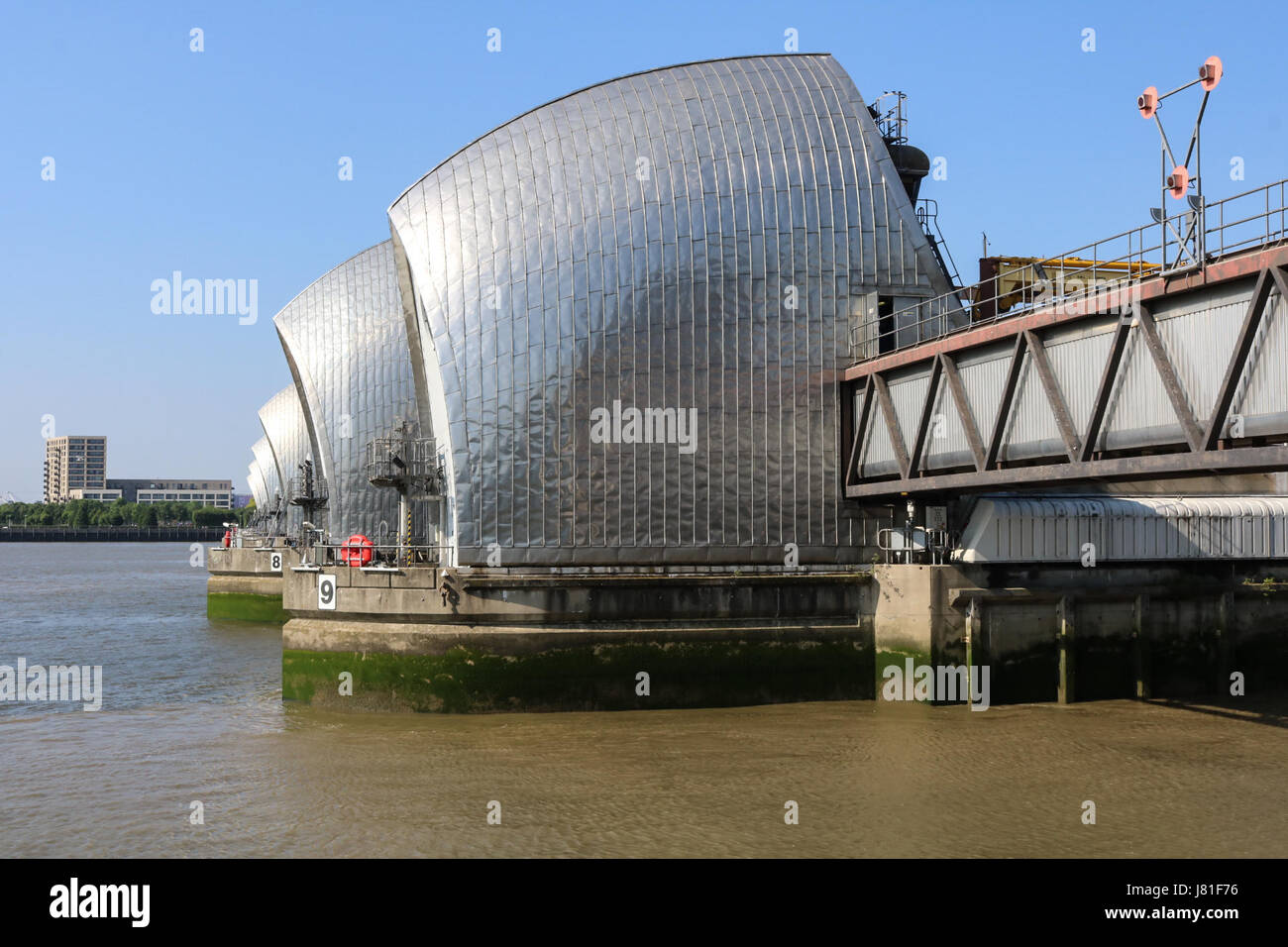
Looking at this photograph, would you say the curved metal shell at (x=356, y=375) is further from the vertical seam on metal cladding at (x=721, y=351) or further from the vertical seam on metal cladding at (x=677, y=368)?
the vertical seam on metal cladding at (x=721, y=351)

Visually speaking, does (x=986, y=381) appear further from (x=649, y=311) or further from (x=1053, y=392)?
(x=649, y=311)

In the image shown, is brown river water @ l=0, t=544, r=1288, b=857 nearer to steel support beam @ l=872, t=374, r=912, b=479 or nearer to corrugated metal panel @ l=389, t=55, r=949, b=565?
corrugated metal panel @ l=389, t=55, r=949, b=565

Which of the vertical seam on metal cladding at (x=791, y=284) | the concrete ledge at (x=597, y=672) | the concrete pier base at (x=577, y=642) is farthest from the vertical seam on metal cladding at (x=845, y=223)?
the concrete ledge at (x=597, y=672)

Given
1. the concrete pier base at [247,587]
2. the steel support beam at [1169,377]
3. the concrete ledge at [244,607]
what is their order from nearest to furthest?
the steel support beam at [1169,377], the concrete ledge at [244,607], the concrete pier base at [247,587]

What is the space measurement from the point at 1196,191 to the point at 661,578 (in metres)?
14.7

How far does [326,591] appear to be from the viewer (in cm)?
2908

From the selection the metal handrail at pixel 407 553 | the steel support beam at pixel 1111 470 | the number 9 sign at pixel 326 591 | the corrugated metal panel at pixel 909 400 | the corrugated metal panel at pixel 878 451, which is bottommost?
the number 9 sign at pixel 326 591

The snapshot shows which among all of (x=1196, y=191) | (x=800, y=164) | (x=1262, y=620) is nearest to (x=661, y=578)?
(x=800, y=164)

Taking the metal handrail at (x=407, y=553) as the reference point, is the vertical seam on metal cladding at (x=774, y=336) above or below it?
above

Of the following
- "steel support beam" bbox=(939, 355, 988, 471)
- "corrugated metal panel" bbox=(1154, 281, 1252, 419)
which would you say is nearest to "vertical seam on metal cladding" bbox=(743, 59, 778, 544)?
"steel support beam" bbox=(939, 355, 988, 471)

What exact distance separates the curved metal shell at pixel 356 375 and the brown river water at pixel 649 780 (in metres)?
18.0

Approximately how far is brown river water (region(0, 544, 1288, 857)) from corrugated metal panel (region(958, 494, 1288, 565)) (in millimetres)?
4059

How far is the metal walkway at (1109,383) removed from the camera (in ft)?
59.9

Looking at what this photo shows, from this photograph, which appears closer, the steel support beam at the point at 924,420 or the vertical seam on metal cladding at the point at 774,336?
the steel support beam at the point at 924,420
